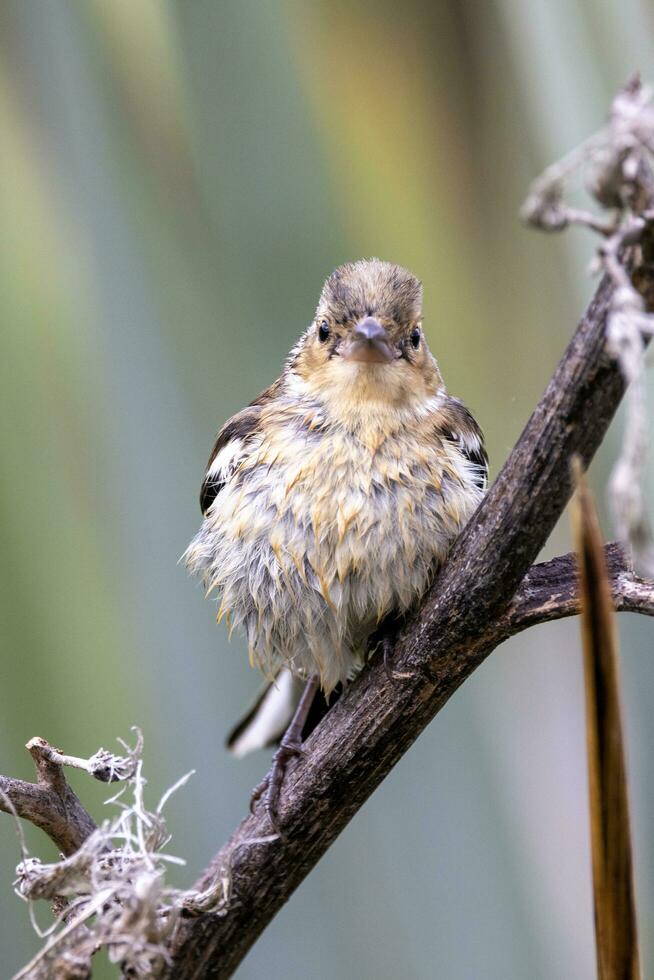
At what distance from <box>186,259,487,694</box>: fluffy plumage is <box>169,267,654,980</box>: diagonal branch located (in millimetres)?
142

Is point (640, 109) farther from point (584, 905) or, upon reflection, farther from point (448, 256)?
point (584, 905)

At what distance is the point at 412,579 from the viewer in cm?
132

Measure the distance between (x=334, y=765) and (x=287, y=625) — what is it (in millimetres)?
292

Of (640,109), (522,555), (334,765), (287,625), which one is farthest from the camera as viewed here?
(287,625)

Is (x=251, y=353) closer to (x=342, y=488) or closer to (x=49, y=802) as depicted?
(x=342, y=488)

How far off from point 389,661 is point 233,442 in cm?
55

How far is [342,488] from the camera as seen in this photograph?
140cm

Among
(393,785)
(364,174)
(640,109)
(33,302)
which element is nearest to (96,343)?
(33,302)

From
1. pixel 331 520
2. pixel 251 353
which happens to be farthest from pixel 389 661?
pixel 251 353

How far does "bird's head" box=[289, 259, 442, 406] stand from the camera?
1482mm

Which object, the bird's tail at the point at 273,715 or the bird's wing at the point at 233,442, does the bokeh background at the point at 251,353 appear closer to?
the bird's tail at the point at 273,715

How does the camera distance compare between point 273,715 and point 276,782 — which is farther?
point 273,715

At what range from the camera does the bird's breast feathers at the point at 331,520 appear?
4.48 feet

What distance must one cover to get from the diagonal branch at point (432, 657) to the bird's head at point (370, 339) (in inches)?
16.0
